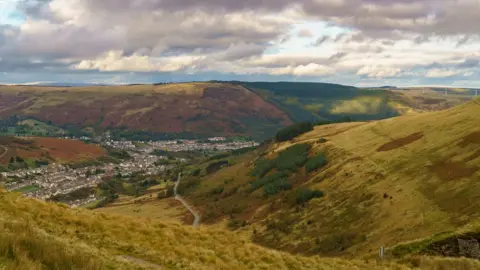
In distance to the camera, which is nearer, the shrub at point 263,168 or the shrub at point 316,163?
the shrub at point 316,163

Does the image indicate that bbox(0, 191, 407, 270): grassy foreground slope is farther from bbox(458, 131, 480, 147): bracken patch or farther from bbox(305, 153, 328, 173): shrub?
bbox(305, 153, 328, 173): shrub

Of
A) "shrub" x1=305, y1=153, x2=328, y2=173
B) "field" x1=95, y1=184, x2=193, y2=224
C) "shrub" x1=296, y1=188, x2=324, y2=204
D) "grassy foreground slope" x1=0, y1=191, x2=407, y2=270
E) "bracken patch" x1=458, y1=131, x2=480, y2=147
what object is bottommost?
"field" x1=95, y1=184, x2=193, y2=224

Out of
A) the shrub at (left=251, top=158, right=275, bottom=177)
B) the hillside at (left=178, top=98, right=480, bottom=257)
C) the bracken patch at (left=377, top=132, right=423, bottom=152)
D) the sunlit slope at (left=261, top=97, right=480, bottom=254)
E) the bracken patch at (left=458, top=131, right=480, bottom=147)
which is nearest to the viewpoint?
the sunlit slope at (left=261, top=97, right=480, bottom=254)

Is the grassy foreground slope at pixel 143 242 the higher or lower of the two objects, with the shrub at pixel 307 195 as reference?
higher

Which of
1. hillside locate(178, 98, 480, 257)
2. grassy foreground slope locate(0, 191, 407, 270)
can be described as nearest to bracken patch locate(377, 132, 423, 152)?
hillside locate(178, 98, 480, 257)

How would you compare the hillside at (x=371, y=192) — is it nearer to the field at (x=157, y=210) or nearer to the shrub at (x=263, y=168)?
the field at (x=157, y=210)

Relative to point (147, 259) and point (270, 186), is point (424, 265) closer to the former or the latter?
point (147, 259)

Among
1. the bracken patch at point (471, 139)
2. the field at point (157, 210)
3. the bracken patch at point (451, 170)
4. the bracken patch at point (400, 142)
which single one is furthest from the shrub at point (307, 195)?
the field at point (157, 210)

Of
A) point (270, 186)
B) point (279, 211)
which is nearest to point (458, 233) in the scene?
point (279, 211)
